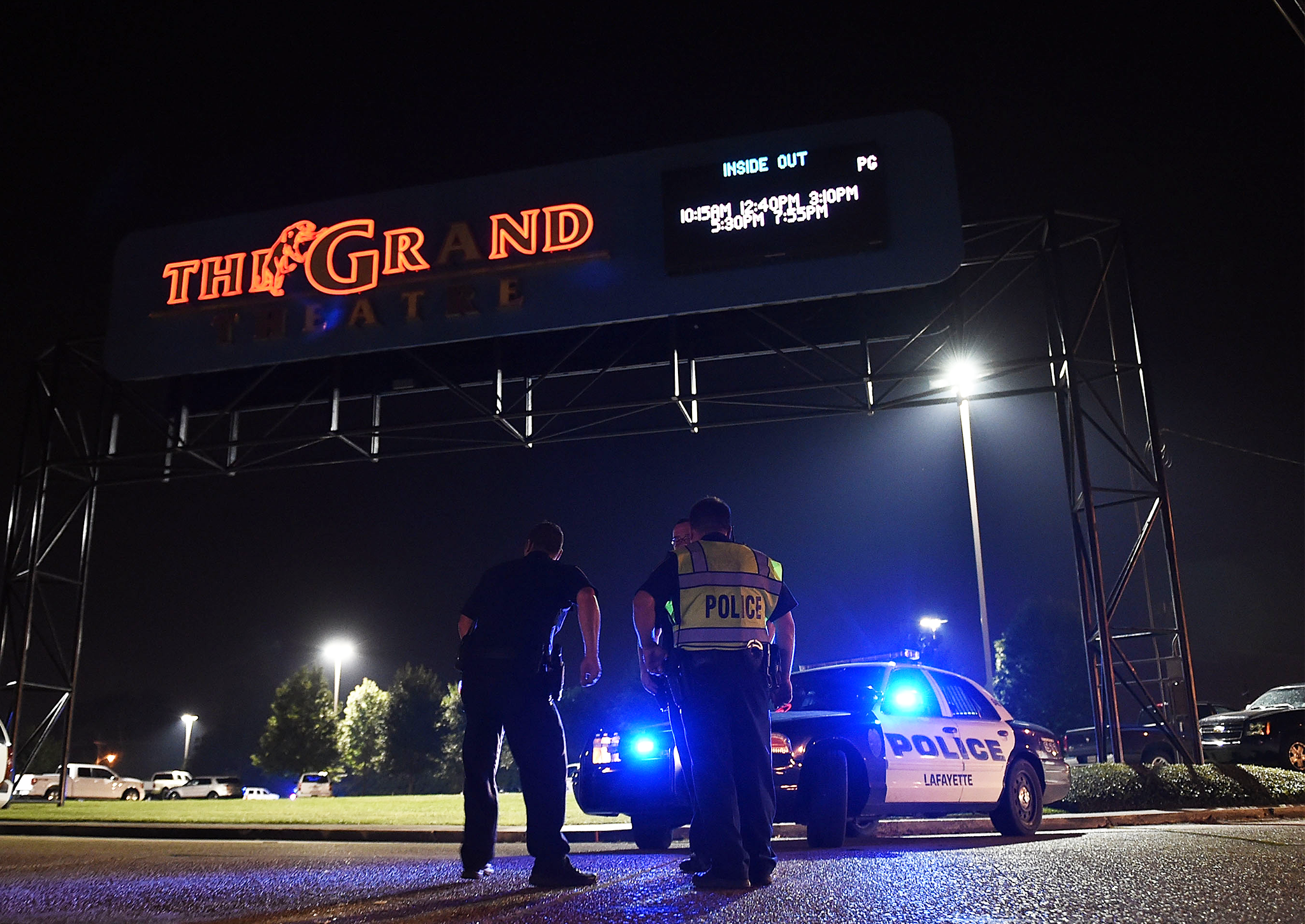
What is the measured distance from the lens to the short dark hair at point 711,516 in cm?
550

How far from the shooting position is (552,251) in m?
15.4

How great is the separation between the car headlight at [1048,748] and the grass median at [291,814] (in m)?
4.29

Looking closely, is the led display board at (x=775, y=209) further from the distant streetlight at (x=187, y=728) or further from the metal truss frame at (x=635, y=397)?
the distant streetlight at (x=187, y=728)

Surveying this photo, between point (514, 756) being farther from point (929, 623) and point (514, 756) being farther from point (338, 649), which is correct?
point (338, 649)

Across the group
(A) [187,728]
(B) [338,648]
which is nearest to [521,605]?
(B) [338,648]

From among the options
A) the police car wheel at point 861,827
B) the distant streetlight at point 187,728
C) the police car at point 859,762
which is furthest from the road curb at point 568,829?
the distant streetlight at point 187,728

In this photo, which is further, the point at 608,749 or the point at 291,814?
the point at 291,814

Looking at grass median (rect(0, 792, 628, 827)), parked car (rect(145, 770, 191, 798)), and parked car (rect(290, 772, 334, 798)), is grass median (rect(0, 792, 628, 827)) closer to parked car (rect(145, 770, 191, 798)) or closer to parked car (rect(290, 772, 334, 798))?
parked car (rect(290, 772, 334, 798))

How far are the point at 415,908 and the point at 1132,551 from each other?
11845 millimetres

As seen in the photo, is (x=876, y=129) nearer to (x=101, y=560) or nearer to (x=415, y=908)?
(x=415, y=908)

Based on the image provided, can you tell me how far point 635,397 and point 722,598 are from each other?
1185 cm

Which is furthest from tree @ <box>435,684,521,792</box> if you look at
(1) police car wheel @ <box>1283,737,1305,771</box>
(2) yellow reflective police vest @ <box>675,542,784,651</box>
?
(2) yellow reflective police vest @ <box>675,542,784,651</box>

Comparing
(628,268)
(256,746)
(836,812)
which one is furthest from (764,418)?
(256,746)

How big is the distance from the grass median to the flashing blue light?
3.48 meters
